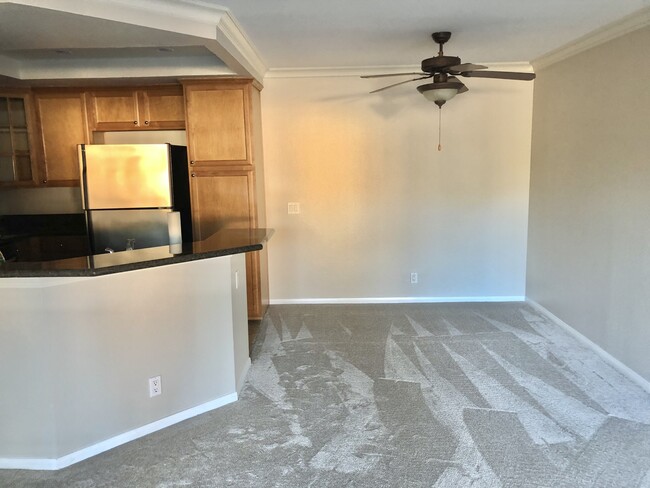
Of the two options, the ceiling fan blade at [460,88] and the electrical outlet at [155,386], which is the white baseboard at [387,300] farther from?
the electrical outlet at [155,386]

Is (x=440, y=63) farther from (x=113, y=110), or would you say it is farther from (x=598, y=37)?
(x=113, y=110)

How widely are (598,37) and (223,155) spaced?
3099 millimetres

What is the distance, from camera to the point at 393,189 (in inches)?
189

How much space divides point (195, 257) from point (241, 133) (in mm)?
1890

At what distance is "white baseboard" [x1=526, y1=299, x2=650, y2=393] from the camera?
119 inches

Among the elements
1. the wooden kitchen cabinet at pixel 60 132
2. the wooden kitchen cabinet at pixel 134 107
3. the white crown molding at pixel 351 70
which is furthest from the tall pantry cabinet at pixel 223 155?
the wooden kitchen cabinet at pixel 60 132

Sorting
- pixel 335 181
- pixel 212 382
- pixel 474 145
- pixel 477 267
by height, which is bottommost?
pixel 212 382

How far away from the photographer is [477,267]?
16.1 feet

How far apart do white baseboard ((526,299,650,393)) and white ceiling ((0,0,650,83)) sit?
7.68 ft

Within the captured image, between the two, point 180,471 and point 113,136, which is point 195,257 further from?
point 113,136

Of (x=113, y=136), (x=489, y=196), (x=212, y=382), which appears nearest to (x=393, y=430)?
(x=212, y=382)

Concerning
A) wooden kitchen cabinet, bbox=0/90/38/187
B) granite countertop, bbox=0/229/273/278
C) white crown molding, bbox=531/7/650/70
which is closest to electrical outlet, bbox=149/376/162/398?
granite countertop, bbox=0/229/273/278

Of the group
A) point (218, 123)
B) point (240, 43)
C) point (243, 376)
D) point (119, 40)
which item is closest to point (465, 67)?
point (240, 43)

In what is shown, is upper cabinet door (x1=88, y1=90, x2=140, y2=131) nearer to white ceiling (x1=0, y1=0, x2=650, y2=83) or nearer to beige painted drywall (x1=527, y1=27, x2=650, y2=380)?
white ceiling (x1=0, y1=0, x2=650, y2=83)
